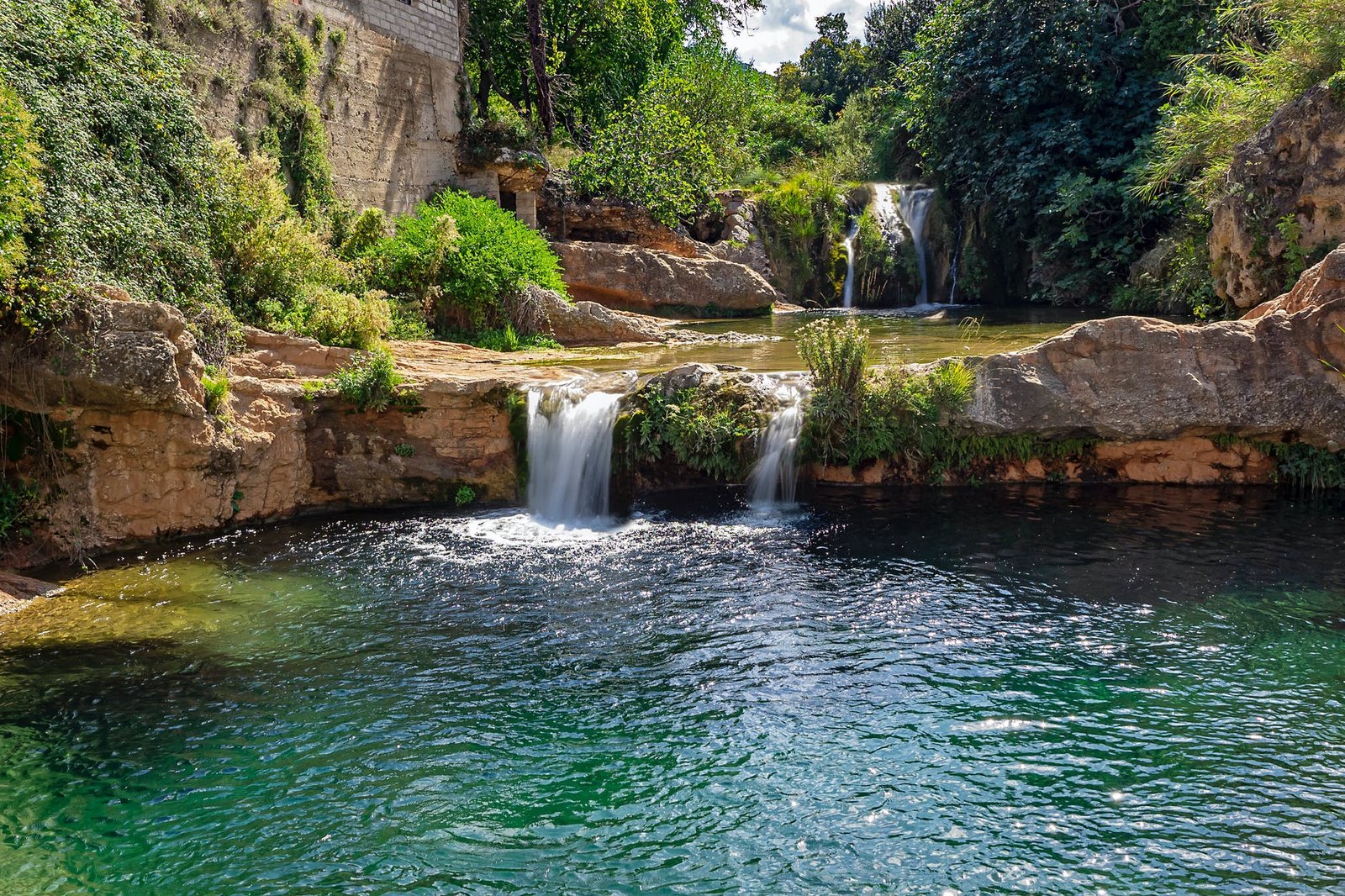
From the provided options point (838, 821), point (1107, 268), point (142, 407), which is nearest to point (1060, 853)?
point (838, 821)

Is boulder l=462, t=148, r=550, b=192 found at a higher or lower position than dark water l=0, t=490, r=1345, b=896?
higher

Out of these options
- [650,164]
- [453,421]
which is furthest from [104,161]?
[650,164]

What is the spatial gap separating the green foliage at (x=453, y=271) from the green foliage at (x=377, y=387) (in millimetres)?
4304

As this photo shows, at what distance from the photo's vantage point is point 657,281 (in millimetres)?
19328

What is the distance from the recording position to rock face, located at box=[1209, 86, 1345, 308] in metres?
12.0

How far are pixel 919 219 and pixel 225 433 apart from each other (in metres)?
18.9

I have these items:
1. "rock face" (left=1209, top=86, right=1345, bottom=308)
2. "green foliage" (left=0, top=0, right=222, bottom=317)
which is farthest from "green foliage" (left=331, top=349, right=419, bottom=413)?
"rock face" (left=1209, top=86, right=1345, bottom=308)

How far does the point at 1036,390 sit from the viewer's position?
10.1m

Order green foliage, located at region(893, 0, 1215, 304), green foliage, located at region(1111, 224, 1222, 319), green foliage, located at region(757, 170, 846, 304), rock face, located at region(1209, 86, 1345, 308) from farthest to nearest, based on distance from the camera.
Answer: green foliage, located at region(757, 170, 846, 304) → green foliage, located at region(893, 0, 1215, 304) → green foliage, located at region(1111, 224, 1222, 319) → rock face, located at region(1209, 86, 1345, 308)

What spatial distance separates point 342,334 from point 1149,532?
9091 millimetres

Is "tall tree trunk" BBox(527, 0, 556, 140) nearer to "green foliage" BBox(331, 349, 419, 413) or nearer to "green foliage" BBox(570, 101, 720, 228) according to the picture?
"green foliage" BBox(570, 101, 720, 228)

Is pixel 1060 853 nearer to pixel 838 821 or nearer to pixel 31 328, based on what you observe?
pixel 838 821

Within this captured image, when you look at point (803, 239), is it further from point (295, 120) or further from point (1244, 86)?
point (295, 120)

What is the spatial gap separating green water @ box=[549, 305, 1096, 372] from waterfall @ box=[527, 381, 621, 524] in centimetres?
177
